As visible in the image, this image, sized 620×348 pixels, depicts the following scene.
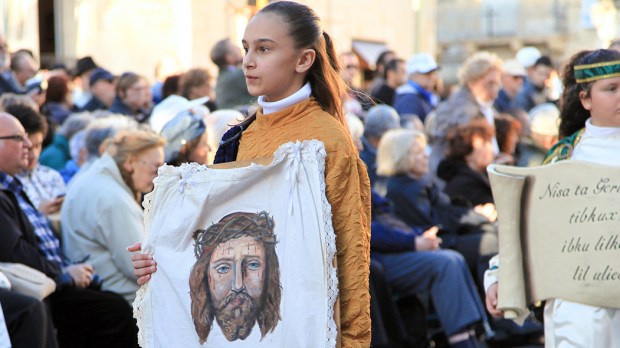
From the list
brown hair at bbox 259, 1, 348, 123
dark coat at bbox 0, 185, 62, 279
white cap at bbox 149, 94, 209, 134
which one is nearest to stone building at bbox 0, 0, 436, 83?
white cap at bbox 149, 94, 209, 134

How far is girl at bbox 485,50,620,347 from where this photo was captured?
4285 mm

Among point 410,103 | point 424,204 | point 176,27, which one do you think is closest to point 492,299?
point 424,204

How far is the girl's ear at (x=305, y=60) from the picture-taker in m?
3.73

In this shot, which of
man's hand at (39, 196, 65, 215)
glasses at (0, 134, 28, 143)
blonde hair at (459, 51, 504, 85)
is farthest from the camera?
Result: blonde hair at (459, 51, 504, 85)

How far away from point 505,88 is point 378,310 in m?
7.12

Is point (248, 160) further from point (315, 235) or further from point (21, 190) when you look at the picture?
point (21, 190)

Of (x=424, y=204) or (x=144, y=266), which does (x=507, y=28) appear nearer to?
(x=424, y=204)

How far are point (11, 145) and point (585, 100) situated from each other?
3.47 metres

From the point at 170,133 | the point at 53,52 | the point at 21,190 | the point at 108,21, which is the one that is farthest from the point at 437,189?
the point at 53,52

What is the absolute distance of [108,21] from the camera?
1655cm

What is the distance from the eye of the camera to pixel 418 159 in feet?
27.6

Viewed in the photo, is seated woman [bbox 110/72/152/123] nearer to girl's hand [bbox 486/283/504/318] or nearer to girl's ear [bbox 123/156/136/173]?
girl's ear [bbox 123/156/136/173]

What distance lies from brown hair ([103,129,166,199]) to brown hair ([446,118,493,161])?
112 inches

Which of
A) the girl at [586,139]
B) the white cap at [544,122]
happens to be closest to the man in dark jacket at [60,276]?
the girl at [586,139]
